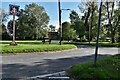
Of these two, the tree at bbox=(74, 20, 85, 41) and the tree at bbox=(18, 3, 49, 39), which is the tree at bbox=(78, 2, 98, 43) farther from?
the tree at bbox=(18, 3, 49, 39)

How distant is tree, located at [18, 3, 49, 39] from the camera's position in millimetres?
77125

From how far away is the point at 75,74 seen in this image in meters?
9.50

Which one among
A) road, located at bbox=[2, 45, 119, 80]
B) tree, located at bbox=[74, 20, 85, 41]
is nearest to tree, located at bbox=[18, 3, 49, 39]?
tree, located at bbox=[74, 20, 85, 41]

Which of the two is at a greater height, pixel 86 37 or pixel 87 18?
pixel 87 18

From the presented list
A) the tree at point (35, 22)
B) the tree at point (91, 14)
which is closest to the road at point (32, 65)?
the tree at point (91, 14)

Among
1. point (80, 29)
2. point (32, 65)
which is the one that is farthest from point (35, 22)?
point (32, 65)

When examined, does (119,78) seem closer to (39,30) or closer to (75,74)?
(75,74)

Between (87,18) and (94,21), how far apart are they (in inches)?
135

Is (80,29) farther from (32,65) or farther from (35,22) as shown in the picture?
(32,65)

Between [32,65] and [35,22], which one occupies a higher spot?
[35,22]

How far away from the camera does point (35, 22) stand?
255 feet

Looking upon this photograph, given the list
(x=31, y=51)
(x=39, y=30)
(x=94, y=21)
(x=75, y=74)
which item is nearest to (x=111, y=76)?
(x=75, y=74)

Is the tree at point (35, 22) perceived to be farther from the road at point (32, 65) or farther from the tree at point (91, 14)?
the road at point (32, 65)

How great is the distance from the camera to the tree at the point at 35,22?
253ft
